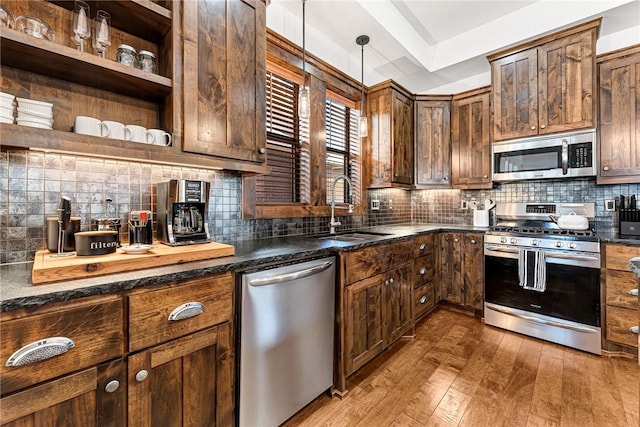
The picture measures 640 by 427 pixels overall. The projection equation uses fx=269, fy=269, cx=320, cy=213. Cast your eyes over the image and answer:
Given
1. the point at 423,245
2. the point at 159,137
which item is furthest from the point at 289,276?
the point at 423,245

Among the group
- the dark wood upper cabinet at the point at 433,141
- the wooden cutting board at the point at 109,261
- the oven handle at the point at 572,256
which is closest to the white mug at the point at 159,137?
the wooden cutting board at the point at 109,261

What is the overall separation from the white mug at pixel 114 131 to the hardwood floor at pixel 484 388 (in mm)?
1770

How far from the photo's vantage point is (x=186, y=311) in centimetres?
109

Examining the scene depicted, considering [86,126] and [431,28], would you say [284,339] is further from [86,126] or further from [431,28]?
[431,28]

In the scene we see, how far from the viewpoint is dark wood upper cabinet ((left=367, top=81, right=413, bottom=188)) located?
3.01 metres

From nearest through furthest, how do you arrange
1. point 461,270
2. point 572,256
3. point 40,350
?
point 40,350, point 572,256, point 461,270

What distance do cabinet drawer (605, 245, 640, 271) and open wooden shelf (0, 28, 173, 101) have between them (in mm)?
3317

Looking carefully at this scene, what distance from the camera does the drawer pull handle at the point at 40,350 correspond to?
0.76 meters

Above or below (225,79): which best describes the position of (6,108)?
below

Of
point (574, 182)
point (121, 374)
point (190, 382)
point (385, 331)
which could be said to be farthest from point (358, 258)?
point (574, 182)

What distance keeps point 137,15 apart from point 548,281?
138 inches

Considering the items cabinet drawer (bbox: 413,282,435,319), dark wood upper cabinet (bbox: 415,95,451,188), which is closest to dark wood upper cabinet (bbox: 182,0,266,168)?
cabinet drawer (bbox: 413,282,435,319)

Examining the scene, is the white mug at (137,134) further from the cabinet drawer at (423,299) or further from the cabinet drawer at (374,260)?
the cabinet drawer at (423,299)

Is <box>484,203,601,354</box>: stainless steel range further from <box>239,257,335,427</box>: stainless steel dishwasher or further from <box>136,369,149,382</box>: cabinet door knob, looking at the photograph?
<box>136,369,149,382</box>: cabinet door knob
